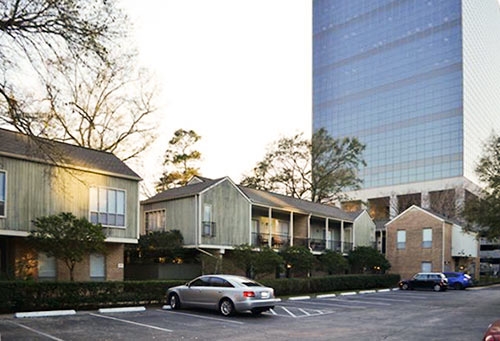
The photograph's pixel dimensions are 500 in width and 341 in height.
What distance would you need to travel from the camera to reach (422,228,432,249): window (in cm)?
4725

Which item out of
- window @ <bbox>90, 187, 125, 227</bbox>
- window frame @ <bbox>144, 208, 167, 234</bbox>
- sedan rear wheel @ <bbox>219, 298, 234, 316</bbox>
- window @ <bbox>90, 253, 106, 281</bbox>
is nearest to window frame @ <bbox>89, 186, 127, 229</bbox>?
window @ <bbox>90, 187, 125, 227</bbox>

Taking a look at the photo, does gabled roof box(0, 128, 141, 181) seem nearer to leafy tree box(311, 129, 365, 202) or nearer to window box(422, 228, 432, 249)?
window box(422, 228, 432, 249)

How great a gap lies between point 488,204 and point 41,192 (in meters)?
20.7

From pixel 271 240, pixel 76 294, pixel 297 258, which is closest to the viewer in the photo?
pixel 76 294

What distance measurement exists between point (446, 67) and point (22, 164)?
89.7 metres

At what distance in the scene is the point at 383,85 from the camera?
107688 mm

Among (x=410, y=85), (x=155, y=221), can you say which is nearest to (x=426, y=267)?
(x=155, y=221)

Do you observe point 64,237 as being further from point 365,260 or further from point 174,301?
point 365,260

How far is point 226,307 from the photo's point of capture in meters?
18.2

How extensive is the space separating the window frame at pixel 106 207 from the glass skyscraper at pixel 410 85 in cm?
7493

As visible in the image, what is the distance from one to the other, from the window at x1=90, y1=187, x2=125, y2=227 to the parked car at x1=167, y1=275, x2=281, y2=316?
6.87 meters

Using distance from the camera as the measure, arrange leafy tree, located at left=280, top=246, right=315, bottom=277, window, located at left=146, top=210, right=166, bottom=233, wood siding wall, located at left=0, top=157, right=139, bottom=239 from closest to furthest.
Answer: wood siding wall, located at left=0, top=157, right=139, bottom=239 → window, located at left=146, top=210, right=166, bottom=233 → leafy tree, located at left=280, top=246, right=315, bottom=277

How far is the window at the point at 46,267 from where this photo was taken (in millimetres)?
22750

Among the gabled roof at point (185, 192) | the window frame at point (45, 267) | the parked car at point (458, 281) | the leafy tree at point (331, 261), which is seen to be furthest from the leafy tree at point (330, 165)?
the window frame at point (45, 267)
